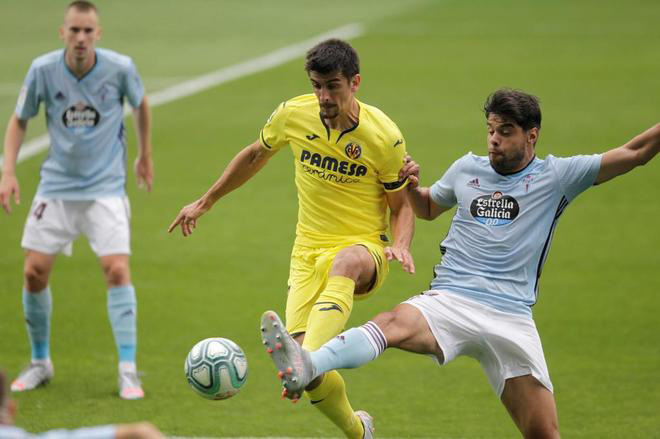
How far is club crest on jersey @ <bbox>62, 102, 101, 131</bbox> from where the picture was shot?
9742 millimetres

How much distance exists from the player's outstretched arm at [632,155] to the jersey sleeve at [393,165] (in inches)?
51.1

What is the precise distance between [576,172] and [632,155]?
0.35m

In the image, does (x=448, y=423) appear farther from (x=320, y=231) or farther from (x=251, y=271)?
(x=251, y=271)

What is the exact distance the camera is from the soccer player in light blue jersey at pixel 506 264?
23.8ft

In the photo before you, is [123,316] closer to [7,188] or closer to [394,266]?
[7,188]

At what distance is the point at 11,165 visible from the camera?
9.48 metres

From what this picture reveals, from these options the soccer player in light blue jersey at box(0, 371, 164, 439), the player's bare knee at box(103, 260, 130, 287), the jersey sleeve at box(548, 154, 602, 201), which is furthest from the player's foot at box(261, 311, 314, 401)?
the player's bare knee at box(103, 260, 130, 287)

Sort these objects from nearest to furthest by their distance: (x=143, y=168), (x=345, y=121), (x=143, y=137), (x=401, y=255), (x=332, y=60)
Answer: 1. (x=401, y=255)
2. (x=332, y=60)
3. (x=345, y=121)
4. (x=143, y=137)
5. (x=143, y=168)

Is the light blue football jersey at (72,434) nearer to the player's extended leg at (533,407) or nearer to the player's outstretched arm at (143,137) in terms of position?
the player's extended leg at (533,407)

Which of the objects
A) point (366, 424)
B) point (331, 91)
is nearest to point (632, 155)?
point (331, 91)

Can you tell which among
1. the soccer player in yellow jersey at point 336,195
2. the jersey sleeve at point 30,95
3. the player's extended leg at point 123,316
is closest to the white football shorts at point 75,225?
the player's extended leg at point 123,316

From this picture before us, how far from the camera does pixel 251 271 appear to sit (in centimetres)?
1391

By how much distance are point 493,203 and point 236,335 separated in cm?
474

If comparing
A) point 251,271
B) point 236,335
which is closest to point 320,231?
point 236,335
